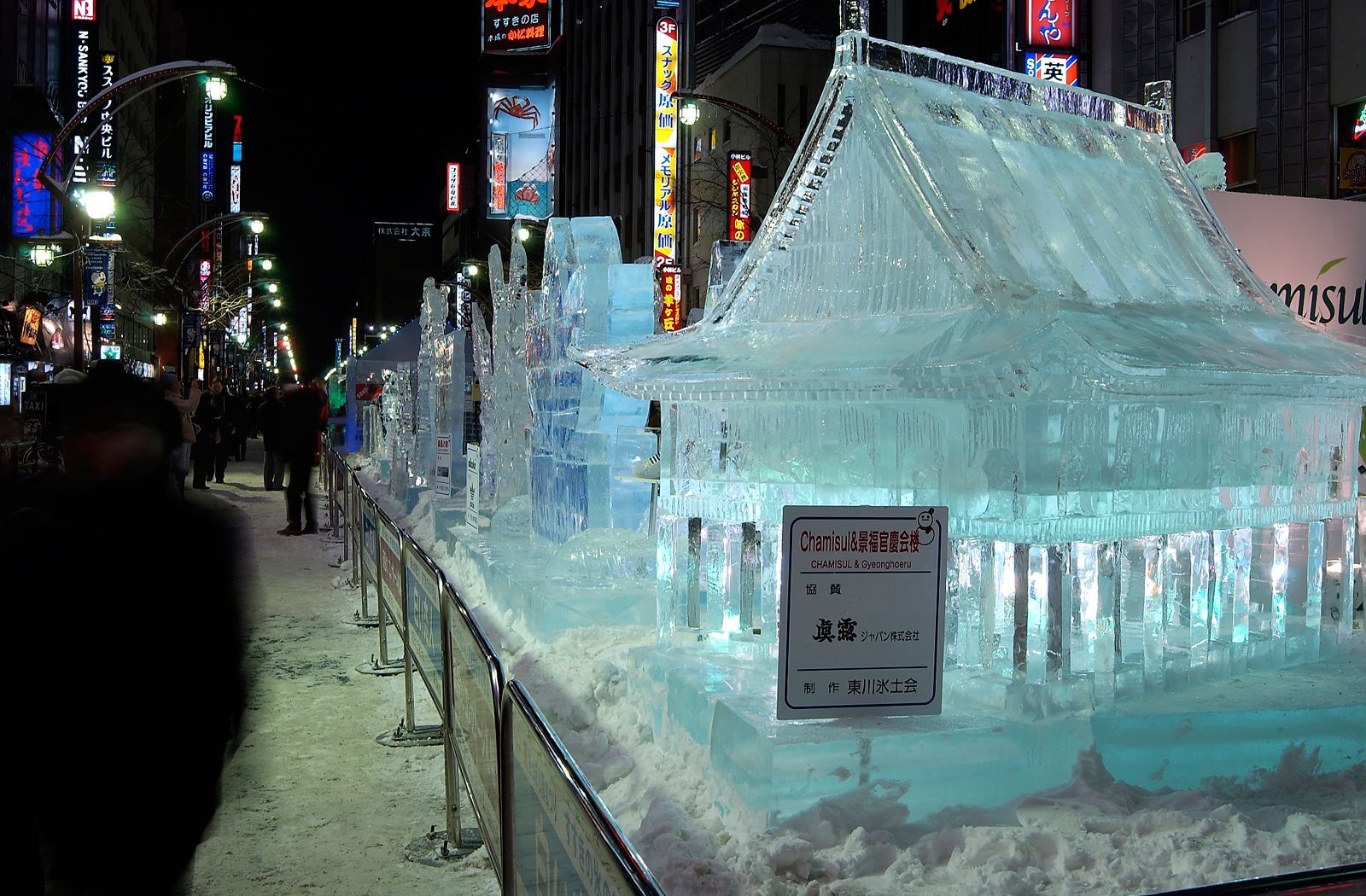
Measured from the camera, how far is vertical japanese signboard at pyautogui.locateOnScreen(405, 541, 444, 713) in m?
5.56

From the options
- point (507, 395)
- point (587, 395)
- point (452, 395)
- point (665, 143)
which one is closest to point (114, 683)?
point (587, 395)

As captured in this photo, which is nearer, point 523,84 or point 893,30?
point 893,30

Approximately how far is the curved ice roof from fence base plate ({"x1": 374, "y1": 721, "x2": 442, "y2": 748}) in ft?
8.22

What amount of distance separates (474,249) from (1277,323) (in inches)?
3367

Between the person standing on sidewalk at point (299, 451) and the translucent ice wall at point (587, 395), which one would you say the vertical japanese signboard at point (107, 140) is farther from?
the translucent ice wall at point (587, 395)

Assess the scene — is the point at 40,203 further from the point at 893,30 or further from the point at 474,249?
the point at 474,249

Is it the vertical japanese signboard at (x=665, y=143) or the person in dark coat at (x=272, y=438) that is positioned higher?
the vertical japanese signboard at (x=665, y=143)

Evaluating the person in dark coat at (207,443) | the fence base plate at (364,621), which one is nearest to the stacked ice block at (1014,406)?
the fence base plate at (364,621)

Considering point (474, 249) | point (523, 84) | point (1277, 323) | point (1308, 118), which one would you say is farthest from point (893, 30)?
point (474, 249)

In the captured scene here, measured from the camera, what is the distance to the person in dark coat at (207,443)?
72.4ft

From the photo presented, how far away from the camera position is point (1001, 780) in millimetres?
4500

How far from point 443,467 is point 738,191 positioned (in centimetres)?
1945

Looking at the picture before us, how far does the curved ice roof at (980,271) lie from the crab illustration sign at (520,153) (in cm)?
5709

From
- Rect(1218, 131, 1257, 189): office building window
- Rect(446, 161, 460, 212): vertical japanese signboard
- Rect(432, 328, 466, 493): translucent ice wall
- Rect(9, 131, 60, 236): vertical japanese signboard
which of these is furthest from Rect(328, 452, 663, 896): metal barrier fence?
Rect(446, 161, 460, 212): vertical japanese signboard
